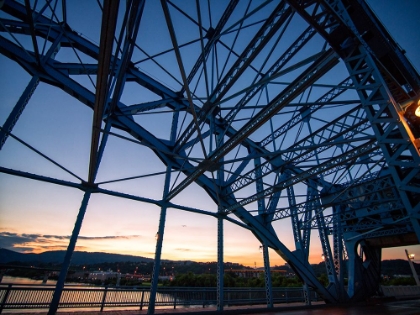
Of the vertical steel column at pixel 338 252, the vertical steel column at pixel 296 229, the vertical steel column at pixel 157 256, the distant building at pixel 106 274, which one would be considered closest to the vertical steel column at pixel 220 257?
the vertical steel column at pixel 157 256

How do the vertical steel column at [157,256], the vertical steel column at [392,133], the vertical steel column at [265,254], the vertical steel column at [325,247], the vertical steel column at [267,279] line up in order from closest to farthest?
the vertical steel column at [392,133], the vertical steel column at [157,256], the vertical steel column at [267,279], the vertical steel column at [265,254], the vertical steel column at [325,247]

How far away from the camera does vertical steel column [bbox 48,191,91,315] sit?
6402 millimetres

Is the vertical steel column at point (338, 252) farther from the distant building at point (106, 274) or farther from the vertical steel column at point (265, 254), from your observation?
the distant building at point (106, 274)

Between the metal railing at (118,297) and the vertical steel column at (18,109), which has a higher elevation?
the vertical steel column at (18,109)

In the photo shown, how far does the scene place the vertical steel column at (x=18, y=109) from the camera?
6338 mm

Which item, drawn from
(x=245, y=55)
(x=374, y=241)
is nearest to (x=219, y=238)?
(x=245, y=55)

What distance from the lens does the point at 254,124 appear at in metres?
6.41

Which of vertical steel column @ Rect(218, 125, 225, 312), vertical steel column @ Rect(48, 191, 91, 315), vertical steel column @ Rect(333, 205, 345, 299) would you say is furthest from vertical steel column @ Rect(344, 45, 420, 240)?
vertical steel column @ Rect(333, 205, 345, 299)

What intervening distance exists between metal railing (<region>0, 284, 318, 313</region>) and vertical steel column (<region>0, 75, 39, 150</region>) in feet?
16.7

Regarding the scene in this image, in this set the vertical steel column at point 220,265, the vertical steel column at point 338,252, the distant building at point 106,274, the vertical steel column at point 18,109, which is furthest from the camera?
the distant building at point 106,274

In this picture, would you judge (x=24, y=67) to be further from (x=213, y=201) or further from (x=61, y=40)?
(x=213, y=201)

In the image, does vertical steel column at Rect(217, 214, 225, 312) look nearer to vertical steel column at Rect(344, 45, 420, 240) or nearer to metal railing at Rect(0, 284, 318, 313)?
metal railing at Rect(0, 284, 318, 313)

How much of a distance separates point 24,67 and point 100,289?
935 cm

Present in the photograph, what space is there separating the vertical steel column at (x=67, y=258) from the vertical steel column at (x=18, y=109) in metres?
3.03
